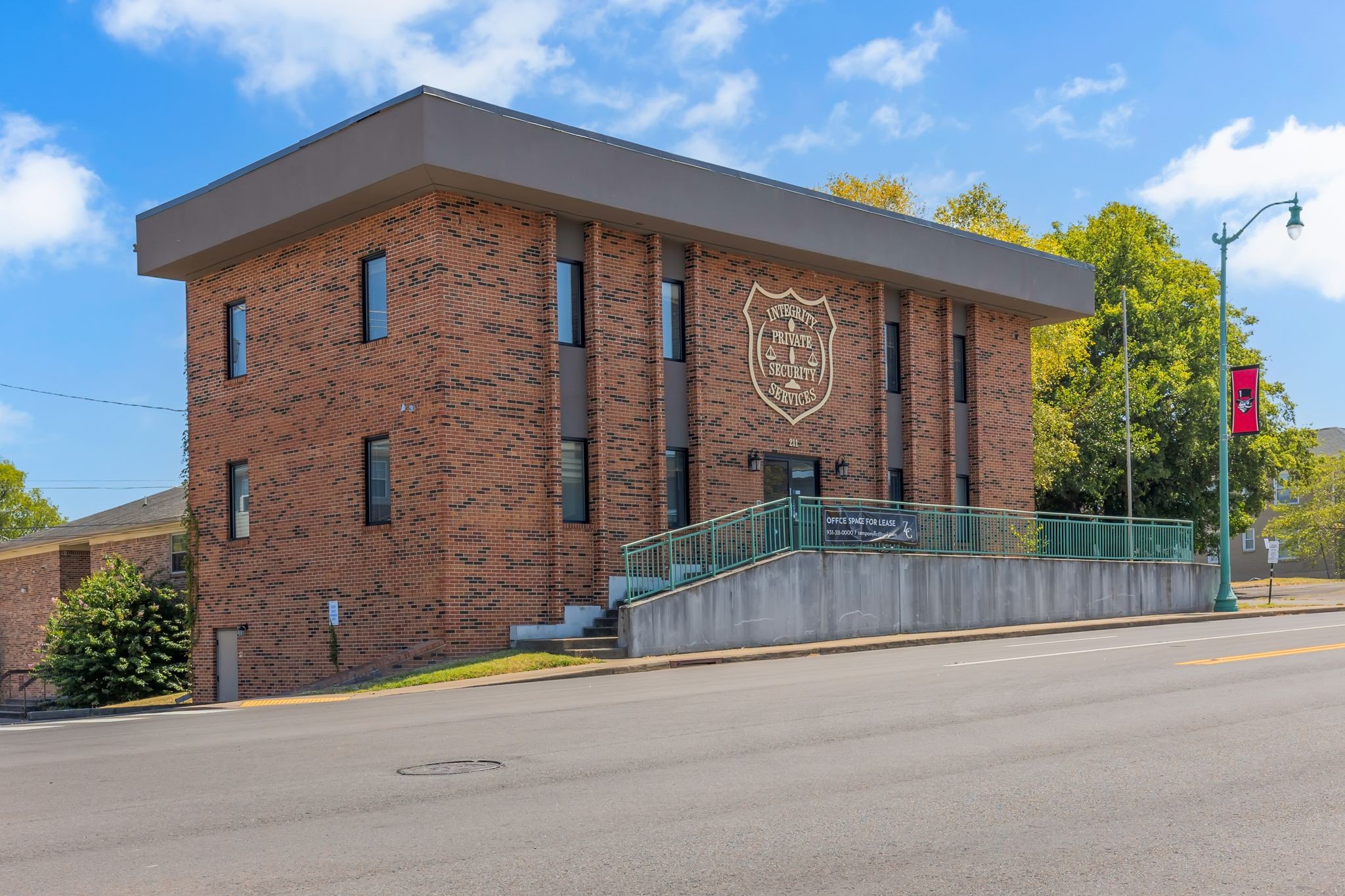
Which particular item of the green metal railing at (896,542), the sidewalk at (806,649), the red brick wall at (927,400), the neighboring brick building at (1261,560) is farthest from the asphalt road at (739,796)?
the neighboring brick building at (1261,560)

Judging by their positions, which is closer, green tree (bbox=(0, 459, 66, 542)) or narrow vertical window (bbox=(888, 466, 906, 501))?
narrow vertical window (bbox=(888, 466, 906, 501))

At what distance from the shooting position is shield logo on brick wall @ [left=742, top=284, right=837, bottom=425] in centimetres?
2848

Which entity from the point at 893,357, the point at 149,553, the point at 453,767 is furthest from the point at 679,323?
the point at 453,767

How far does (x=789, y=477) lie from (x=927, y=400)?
524 cm

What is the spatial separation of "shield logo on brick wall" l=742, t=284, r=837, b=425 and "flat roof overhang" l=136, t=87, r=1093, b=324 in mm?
1006

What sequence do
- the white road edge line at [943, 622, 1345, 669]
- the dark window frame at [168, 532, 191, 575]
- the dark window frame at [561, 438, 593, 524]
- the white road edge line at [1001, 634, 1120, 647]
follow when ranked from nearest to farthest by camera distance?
the white road edge line at [943, 622, 1345, 669], the white road edge line at [1001, 634, 1120, 647], the dark window frame at [561, 438, 593, 524], the dark window frame at [168, 532, 191, 575]

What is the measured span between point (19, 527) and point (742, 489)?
63.2m

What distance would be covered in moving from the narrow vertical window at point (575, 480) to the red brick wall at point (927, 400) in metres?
9.66

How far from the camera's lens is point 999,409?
113 ft

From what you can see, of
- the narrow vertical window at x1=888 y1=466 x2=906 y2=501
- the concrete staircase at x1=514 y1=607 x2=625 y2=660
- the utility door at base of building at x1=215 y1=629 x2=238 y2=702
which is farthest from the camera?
the narrow vertical window at x1=888 y1=466 x2=906 y2=501

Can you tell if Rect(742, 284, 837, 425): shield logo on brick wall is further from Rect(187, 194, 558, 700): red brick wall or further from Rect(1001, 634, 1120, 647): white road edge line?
Rect(1001, 634, 1120, 647): white road edge line

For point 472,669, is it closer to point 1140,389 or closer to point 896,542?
point 896,542

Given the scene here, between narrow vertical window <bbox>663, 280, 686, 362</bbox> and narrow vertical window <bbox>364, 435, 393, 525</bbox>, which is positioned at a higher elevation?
narrow vertical window <bbox>663, 280, 686, 362</bbox>

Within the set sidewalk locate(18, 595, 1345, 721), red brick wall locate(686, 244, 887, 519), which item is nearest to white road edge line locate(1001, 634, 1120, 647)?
sidewalk locate(18, 595, 1345, 721)
